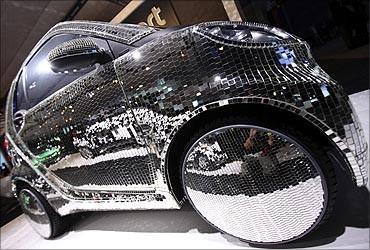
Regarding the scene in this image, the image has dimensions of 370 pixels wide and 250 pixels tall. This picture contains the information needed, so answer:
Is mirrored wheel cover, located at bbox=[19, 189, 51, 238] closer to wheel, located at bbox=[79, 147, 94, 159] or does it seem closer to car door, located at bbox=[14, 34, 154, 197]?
car door, located at bbox=[14, 34, 154, 197]

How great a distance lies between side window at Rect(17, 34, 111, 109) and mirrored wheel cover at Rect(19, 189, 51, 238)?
2.47 ft

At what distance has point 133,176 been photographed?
1.50m

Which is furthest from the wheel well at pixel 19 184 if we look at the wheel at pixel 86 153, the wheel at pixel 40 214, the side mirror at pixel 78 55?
the side mirror at pixel 78 55

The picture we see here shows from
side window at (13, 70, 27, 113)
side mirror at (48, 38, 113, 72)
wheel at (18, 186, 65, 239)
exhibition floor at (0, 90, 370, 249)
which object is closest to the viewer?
exhibition floor at (0, 90, 370, 249)

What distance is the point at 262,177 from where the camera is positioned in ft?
3.62

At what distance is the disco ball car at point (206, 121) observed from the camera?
1.01 meters

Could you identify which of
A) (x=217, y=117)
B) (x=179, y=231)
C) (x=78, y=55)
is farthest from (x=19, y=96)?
(x=217, y=117)

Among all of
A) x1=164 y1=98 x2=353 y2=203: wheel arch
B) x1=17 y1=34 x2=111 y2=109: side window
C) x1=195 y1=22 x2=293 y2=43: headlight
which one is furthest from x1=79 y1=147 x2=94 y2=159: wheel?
x1=195 y1=22 x2=293 y2=43: headlight

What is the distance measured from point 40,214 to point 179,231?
124 cm

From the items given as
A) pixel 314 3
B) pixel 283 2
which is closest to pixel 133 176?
pixel 283 2

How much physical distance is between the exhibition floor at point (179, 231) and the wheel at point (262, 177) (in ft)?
0.41

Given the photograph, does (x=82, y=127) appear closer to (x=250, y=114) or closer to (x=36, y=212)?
(x=250, y=114)

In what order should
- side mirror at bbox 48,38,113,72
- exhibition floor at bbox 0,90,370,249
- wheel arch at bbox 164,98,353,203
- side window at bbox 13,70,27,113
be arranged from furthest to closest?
side window at bbox 13,70,27,113 → side mirror at bbox 48,38,113,72 → exhibition floor at bbox 0,90,370,249 → wheel arch at bbox 164,98,353,203

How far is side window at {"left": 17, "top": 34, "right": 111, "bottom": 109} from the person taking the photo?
1.53m
